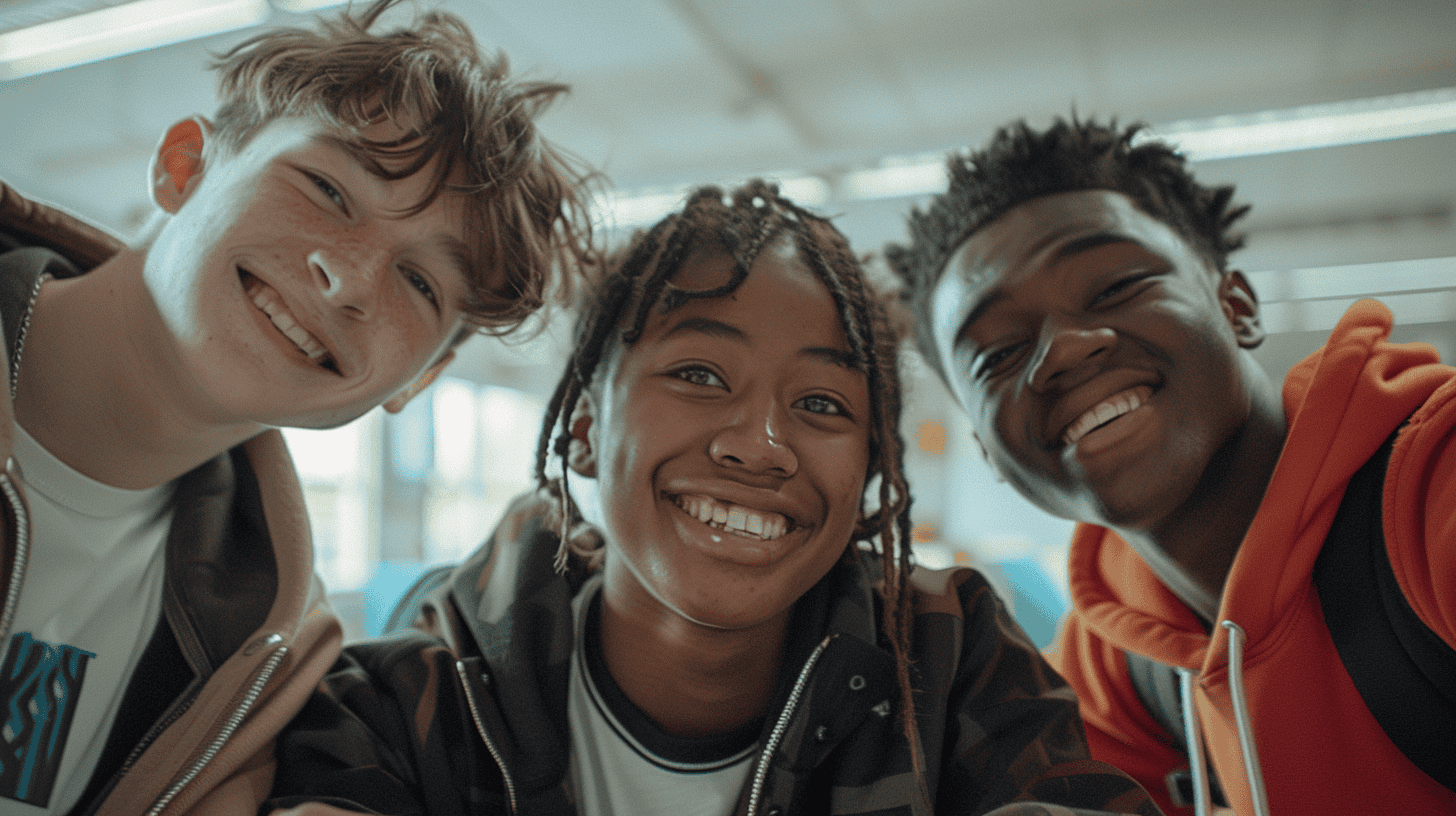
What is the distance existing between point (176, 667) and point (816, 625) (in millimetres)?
859

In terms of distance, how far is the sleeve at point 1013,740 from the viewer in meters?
1.13

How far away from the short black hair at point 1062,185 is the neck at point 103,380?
4.08ft

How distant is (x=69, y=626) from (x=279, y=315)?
1.58 feet

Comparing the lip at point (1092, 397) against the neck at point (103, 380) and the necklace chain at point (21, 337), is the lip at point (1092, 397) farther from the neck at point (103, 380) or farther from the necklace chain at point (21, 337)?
the necklace chain at point (21, 337)

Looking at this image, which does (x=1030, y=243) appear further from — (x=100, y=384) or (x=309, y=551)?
(x=100, y=384)

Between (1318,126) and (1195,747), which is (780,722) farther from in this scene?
(1318,126)

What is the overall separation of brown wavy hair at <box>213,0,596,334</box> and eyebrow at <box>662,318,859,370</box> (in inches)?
10.9

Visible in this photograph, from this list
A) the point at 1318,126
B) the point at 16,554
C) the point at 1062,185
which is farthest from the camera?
the point at 1318,126

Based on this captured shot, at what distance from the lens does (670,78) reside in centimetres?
438

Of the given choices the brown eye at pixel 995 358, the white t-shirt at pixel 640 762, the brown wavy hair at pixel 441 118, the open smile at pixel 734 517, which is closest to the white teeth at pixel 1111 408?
the brown eye at pixel 995 358

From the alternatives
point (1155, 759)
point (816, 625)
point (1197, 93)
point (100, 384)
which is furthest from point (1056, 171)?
point (1197, 93)

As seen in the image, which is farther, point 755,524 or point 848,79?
point 848,79

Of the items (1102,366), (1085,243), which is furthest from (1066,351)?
(1085,243)

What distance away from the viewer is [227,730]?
1180mm
